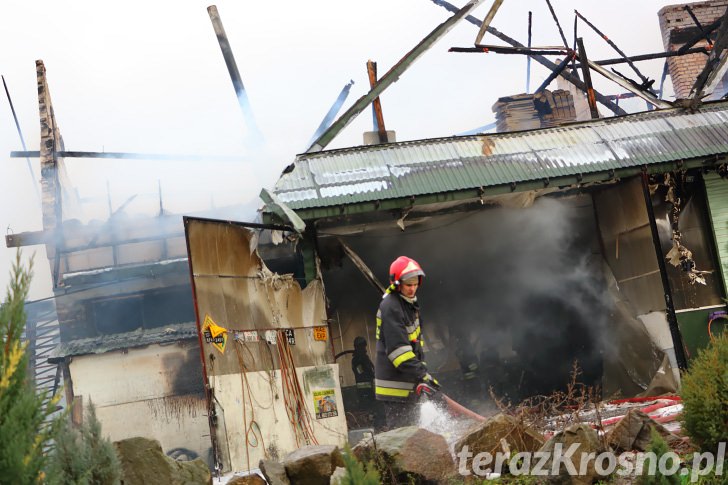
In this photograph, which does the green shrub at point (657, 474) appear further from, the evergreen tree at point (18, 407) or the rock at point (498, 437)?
the evergreen tree at point (18, 407)

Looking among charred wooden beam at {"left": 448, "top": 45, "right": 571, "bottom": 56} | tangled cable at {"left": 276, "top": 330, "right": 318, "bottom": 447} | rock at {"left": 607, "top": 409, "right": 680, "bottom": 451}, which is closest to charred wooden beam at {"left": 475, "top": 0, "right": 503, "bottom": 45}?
charred wooden beam at {"left": 448, "top": 45, "right": 571, "bottom": 56}

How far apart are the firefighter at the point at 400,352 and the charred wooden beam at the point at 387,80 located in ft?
16.2

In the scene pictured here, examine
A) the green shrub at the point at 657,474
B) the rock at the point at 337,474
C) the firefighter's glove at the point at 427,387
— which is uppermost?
the firefighter's glove at the point at 427,387

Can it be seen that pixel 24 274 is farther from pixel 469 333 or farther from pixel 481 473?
pixel 469 333

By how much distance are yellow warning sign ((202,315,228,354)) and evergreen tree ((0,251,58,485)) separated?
4.93 metres

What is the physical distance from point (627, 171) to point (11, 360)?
9.48 metres

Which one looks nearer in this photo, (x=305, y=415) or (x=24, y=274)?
(x=24, y=274)

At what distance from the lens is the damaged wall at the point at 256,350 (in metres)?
9.25

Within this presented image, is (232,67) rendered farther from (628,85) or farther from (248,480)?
(248,480)

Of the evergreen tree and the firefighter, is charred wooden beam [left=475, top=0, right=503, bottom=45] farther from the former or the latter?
the evergreen tree

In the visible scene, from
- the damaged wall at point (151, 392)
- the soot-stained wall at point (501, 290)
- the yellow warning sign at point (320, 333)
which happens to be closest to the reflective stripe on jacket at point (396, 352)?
the yellow warning sign at point (320, 333)

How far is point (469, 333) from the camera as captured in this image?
1428cm

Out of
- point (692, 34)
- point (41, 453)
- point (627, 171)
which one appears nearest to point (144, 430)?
point (627, 171)

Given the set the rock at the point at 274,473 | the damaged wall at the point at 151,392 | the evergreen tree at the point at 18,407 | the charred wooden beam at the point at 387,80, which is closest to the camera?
the evergreen tree at the point at 18,407
